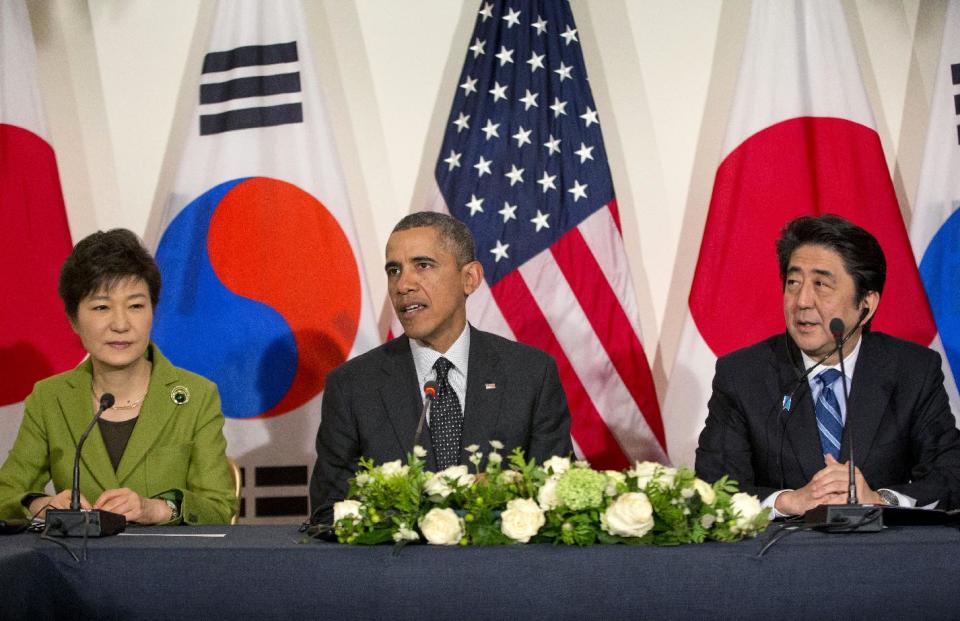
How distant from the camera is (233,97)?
4.53 meters

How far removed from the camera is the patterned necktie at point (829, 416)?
10.3ft

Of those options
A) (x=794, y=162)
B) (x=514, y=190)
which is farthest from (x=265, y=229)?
(x=794, y=162)

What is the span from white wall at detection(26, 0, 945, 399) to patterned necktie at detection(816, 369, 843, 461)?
4.88 ft

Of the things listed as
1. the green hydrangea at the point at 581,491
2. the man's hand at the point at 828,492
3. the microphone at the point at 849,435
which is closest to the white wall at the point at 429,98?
the microphone at the point at 849,435

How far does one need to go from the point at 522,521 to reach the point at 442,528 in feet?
0.53

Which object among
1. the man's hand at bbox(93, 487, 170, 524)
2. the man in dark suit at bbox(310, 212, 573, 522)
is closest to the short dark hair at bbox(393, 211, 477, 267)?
the man in dark suit at bbox(310, 212, 573, 522)

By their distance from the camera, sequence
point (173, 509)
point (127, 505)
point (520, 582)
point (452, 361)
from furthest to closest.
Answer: point (452, 361) → point (173, 509) → point (127, 505) → point (520, 582)

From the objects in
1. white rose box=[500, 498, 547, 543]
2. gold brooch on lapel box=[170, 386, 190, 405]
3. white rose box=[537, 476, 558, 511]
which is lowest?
white rose box=[500, 498, 547, 543]

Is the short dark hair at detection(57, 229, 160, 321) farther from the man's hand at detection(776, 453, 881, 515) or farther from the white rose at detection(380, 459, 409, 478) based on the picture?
the man's hand at detection(776, 453, 881, 515)

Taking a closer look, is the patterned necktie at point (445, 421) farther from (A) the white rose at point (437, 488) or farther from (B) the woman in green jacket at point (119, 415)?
(A) the white rose at point (437, 488)

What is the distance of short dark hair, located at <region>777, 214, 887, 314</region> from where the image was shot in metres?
3.21

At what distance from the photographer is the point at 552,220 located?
14.3ft

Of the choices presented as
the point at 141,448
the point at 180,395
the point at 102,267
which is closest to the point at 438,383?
the point at 180,395

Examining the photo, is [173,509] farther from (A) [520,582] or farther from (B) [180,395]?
(A) [520,582]
